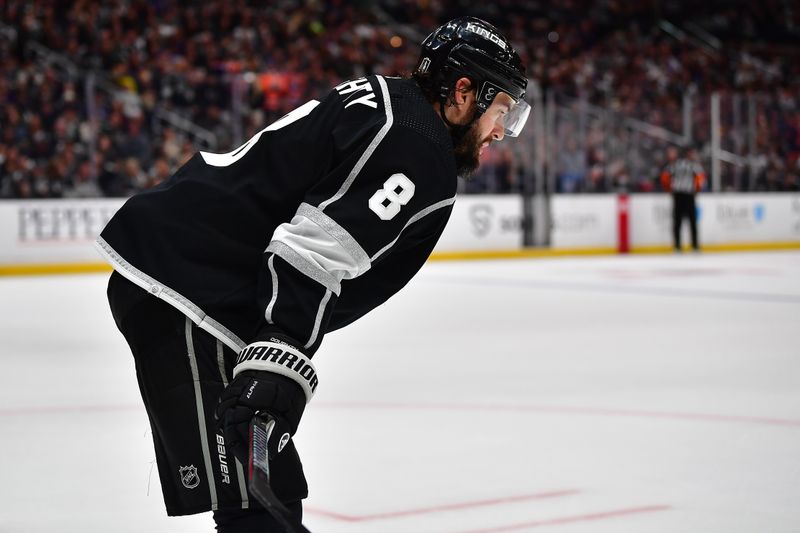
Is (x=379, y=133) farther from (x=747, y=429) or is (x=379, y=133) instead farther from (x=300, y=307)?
(x=747, y=429)

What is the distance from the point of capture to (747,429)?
4160 millimetres

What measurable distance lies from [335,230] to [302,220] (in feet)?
0.16

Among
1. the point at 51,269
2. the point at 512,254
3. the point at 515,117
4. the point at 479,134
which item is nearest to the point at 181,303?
the point at 479,134

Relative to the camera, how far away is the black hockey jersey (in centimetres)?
171

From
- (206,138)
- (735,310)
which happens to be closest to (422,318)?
(735,310)

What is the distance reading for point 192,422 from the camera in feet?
6.14

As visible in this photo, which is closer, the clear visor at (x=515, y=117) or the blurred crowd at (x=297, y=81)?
the clear visor at (x=515, y=117)

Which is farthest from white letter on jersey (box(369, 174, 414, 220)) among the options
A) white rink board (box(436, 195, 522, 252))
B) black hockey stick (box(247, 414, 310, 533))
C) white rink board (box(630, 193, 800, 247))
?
white rink board (box(630, 193, 800, 247))

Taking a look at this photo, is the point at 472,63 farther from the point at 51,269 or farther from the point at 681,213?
the point at 681,213

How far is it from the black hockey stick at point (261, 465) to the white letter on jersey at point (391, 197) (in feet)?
1.08

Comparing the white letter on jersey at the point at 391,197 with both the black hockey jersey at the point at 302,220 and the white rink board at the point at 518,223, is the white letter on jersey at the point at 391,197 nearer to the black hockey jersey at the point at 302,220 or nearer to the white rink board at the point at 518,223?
the black hockey jersey at the point at 302,220

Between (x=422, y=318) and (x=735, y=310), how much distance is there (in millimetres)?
2315

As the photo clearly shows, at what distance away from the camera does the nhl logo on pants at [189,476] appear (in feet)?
6.16


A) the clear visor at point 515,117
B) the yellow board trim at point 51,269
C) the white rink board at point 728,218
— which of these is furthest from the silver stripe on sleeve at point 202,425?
the white rink board at point 728,218
